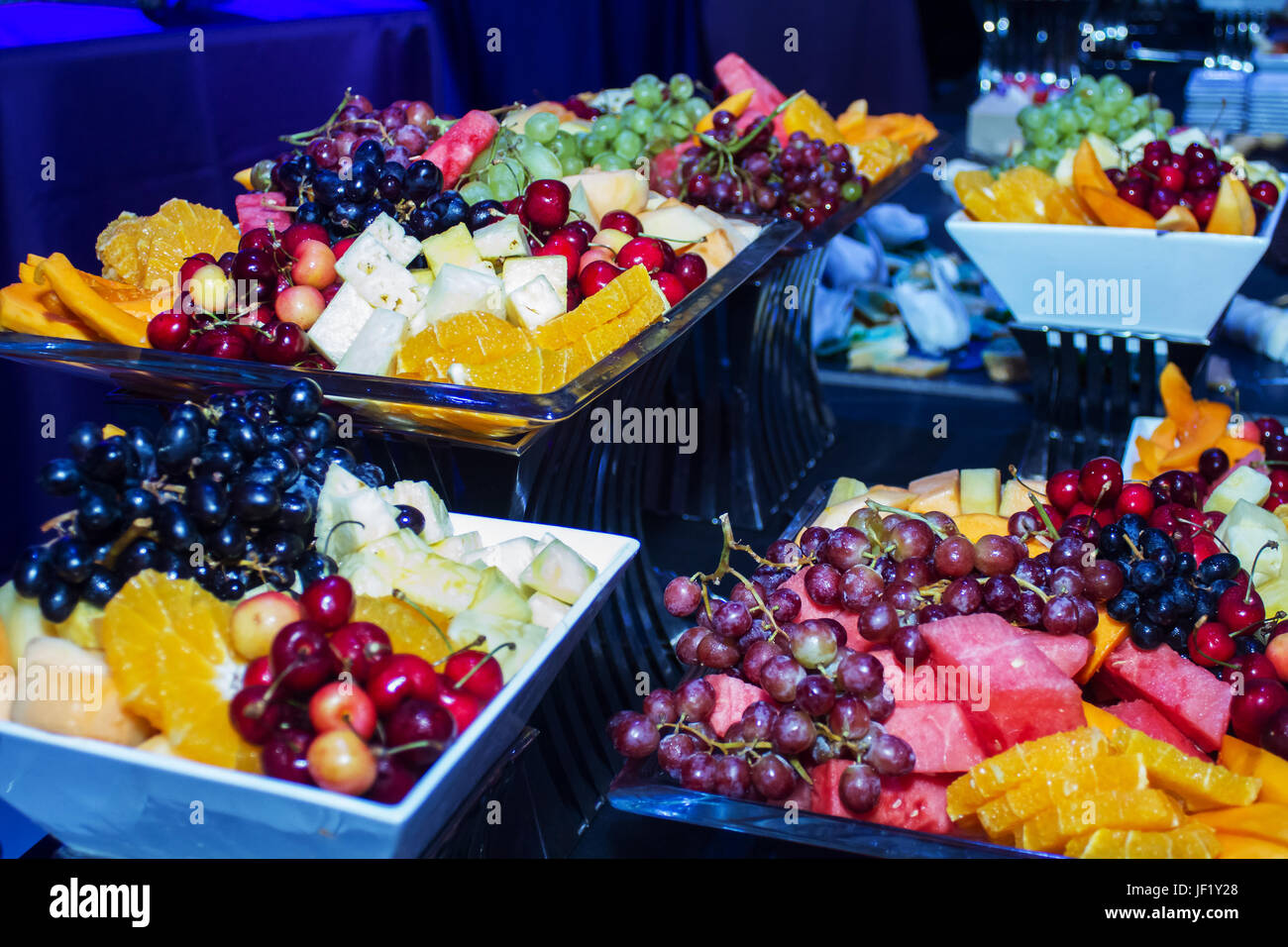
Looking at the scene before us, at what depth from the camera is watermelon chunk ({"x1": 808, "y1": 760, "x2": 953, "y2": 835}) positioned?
89cm

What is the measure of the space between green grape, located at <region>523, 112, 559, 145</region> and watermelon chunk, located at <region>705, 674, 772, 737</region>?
1130mm

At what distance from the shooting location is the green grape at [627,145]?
1.88 metres

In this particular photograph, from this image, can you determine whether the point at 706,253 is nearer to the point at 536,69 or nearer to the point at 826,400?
the point at 826,400

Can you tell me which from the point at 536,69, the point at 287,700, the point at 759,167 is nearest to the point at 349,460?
the point at 287,700


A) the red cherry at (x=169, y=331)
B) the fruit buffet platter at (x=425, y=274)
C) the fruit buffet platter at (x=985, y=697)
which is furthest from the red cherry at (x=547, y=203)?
the fruit buffet platter at (x=985, y=697)

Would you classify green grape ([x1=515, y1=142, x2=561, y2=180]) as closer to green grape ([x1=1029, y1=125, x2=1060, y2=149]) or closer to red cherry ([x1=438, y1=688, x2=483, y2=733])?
→ red cherry ([x1=438, y1=688, x2=483, y2=733])

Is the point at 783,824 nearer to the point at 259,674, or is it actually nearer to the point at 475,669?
the point at 475,669

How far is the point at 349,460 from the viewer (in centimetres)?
106

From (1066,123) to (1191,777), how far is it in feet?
6.16

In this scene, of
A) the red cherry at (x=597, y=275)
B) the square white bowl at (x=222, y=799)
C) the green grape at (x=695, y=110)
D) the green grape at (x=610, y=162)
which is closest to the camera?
the square white bowl at (x=222, y=799)

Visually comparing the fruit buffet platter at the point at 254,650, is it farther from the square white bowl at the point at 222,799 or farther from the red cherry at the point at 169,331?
the red cherry at the point at 169,331

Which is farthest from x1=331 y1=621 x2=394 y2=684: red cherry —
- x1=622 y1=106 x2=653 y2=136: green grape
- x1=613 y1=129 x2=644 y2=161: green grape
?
x1=622 y1=106 x2=653 y2=136: green grape

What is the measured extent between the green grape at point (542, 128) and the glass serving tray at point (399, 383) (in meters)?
0.58

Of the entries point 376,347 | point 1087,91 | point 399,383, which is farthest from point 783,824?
point 1087,91
